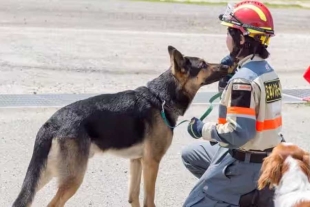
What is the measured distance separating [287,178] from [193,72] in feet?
7.02

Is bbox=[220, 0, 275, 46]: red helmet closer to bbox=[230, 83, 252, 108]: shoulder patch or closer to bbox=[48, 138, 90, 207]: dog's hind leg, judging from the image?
bbox=[230, 83, 252, 108]: shoulder patch

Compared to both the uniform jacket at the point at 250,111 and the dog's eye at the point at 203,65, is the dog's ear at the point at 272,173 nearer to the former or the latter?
the uniform jacket at the point at 250,111

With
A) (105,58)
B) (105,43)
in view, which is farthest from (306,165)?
(105,43)

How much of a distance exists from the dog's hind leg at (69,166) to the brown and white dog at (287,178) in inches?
71.3

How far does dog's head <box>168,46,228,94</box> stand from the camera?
19.7 feet

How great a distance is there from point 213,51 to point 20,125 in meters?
6.49

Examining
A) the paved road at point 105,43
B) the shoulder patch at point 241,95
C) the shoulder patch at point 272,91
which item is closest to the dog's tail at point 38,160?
the shoulder patch at point 241,95

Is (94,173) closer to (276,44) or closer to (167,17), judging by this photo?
(276,44)

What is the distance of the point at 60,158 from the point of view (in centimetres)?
546

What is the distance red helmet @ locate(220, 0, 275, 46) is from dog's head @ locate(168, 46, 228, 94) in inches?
47.3

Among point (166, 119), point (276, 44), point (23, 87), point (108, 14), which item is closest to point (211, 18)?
point (108, 14)

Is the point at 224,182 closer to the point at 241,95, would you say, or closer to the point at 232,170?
the point at 232,170

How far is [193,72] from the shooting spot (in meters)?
6.09

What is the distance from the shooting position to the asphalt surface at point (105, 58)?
269 inches
